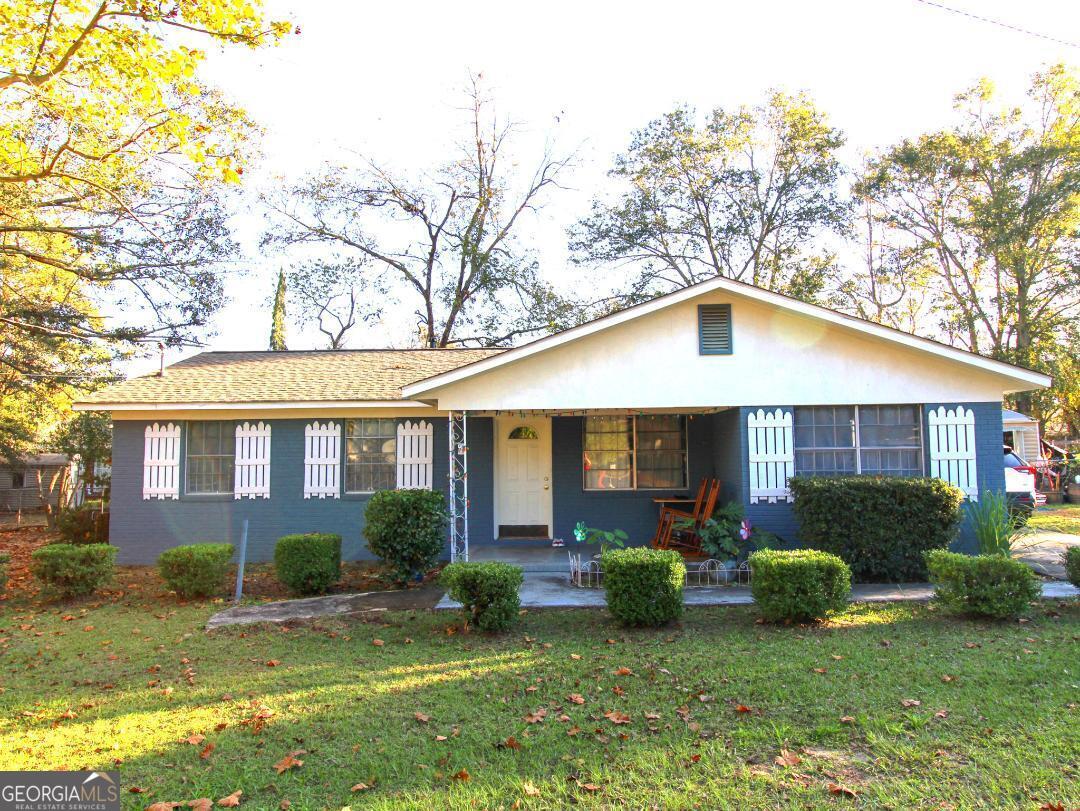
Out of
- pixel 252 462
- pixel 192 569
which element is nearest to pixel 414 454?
pixel 252 462

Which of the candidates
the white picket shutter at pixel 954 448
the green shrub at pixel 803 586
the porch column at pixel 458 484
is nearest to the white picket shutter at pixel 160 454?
the porch column at pixel 458 484

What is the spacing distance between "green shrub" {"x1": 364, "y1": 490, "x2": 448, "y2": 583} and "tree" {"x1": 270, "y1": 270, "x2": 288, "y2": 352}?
71.6ft

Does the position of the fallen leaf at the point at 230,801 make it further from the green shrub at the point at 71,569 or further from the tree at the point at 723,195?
the tree at the point at 723,195

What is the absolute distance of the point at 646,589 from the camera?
722cm

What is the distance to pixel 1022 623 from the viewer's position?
7086 mm

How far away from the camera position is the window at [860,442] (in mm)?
10461

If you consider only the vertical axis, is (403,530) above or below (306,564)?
above

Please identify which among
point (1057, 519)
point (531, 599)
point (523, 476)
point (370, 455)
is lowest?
point (531, 599)

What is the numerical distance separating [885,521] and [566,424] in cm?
562

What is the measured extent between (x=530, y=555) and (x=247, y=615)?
4483 mm

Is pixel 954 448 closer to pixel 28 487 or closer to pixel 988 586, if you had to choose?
pixel 988 586

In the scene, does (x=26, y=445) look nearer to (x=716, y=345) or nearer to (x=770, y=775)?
(x=716, y=345)

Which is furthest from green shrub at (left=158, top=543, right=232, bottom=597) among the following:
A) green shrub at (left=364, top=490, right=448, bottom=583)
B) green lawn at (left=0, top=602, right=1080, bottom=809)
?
green shrub at (left=364, top=490, right=448, bottom=583)

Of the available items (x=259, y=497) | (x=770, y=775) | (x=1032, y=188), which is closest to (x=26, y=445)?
(x=259, y=497)
